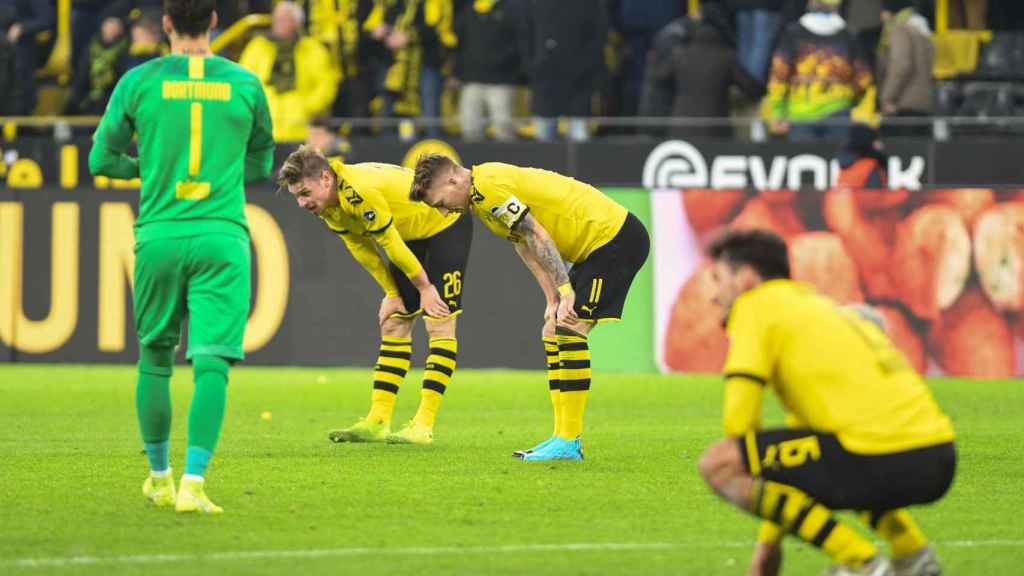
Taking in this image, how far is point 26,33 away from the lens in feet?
72.4

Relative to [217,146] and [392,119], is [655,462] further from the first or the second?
[392,119]

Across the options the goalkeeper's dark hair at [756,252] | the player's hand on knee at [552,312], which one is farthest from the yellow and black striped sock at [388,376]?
the goalkeeper's dark hair at [756,252]

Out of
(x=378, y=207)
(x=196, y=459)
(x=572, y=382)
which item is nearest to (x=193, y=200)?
(x=196, y=459)

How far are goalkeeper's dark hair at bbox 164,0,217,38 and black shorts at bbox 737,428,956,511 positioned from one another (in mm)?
3298

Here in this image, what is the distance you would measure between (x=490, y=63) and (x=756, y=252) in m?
13.6

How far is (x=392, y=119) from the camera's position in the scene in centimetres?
1989

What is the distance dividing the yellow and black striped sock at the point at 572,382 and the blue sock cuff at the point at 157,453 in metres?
2.95

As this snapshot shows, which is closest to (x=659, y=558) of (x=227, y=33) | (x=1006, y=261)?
(x=1006, y=261)

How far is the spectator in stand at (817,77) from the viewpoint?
19234 mm

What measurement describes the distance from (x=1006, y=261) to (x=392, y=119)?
20.0 ft

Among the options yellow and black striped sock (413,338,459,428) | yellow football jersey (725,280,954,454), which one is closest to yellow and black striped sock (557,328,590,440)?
yellow and black striped sock (413,338,459,428)

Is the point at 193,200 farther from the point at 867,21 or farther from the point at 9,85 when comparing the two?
the point at 9,85

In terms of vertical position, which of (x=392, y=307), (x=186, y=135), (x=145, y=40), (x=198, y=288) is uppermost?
(x=145, y=40)

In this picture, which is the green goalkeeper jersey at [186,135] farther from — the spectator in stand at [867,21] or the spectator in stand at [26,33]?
the spectator in stand at [26,33]
